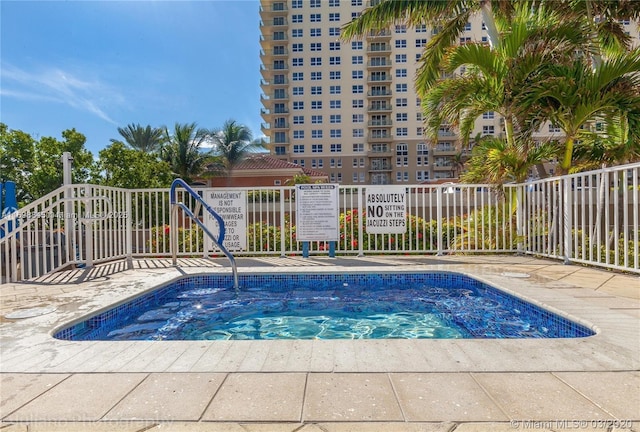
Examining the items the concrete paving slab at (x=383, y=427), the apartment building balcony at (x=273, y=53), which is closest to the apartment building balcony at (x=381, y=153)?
the apartment building balcony at (x=273, y=53)

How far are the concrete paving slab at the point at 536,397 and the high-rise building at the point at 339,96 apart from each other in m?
50.6

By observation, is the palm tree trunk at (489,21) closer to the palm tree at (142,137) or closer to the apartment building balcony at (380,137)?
the palm tree at (142,137)

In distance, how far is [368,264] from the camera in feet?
21.3

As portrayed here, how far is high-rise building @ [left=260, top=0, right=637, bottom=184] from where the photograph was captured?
5247 centimetres

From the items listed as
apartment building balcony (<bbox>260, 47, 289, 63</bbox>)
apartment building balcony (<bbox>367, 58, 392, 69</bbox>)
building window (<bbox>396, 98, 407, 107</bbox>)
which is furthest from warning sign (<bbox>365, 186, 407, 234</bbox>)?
apartment building balcony (<bbox>260, 47, 289, 63</bbox>)

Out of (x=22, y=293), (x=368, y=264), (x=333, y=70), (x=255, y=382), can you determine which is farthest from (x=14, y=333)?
(x=333, y=70)

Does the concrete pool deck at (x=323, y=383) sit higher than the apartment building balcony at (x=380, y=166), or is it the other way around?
the apartment building balcony at (x=380, y=166)

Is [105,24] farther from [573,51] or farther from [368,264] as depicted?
[573,51]

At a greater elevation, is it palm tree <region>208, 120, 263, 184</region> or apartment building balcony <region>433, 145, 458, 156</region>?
apartment building balcony <region>433, 145, 458, 156</region>

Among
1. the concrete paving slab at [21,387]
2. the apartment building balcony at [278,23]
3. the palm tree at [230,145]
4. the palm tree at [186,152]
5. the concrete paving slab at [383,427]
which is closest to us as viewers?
the concrete paving slab at [383,427]

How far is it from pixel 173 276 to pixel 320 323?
2.64 m

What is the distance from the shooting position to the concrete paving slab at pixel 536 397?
1.74m

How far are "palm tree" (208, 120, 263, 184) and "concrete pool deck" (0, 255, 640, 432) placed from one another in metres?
31.2

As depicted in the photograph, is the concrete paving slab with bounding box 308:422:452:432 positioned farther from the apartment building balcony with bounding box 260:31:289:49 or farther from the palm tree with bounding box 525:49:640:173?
the apartment building balcony with bounding box 260:31:289:49
